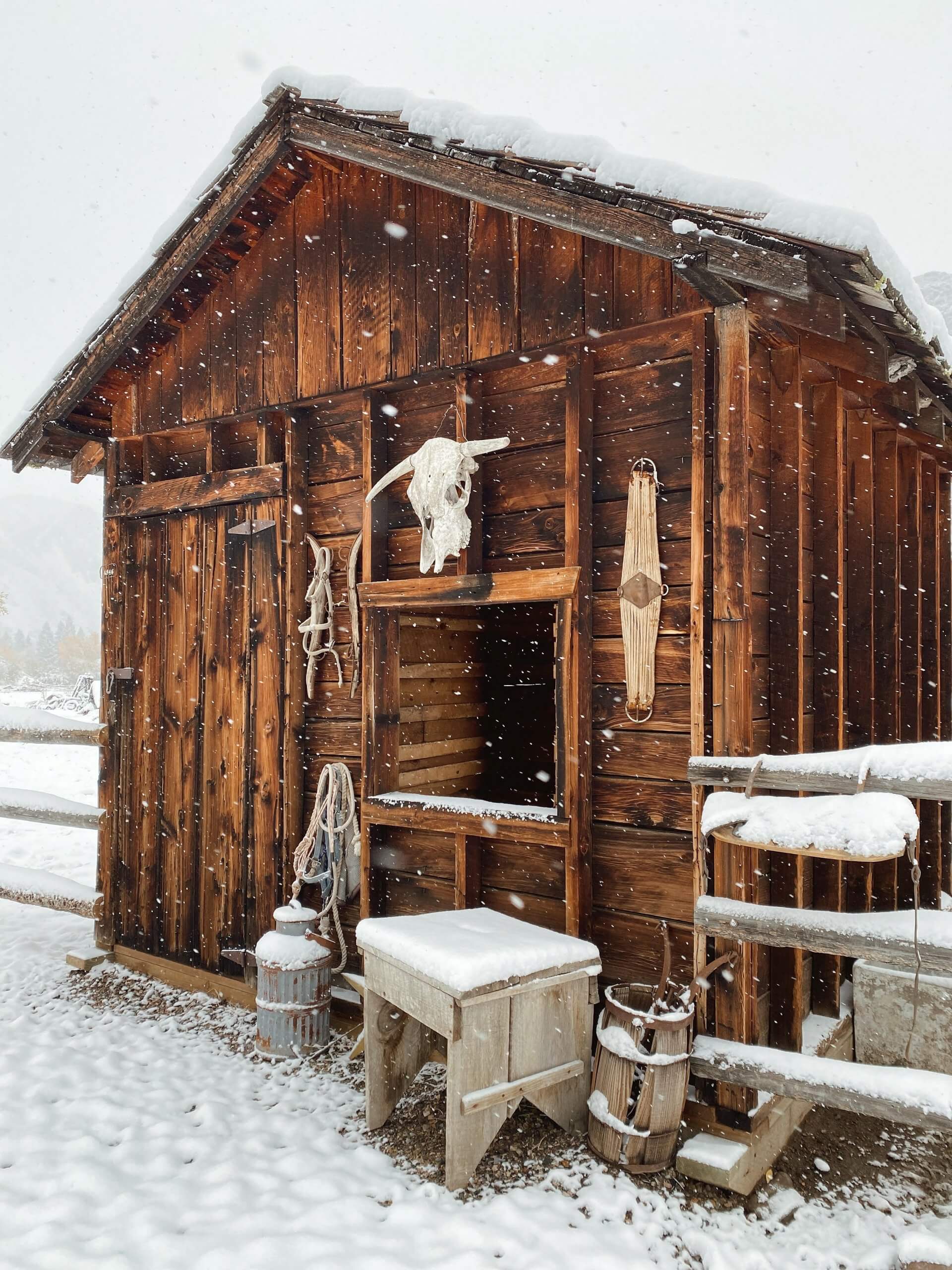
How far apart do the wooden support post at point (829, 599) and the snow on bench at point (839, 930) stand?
1328 mm

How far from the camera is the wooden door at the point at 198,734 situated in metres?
5.15

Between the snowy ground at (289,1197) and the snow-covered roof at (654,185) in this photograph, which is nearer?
the snowy ground at (289,1197)

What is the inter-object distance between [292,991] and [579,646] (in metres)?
2.43

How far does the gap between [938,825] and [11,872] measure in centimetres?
684

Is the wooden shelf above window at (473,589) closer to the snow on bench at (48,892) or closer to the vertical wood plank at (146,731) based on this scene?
the vertical wood plank at (146,731)

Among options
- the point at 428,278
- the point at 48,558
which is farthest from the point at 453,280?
the point at 48,558

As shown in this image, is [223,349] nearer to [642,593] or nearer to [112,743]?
[112,743]

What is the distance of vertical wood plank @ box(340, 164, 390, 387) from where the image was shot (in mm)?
4594

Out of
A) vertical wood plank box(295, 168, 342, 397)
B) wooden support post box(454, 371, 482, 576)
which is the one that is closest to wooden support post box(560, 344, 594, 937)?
wooden support post box(454, 371, 482, 576)

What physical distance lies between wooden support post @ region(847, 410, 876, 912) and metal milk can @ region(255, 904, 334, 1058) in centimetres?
308

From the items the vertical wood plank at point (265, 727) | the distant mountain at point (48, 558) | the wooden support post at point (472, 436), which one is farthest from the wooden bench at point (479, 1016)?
the distant mountain at point (48, 558)

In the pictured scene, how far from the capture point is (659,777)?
362cm

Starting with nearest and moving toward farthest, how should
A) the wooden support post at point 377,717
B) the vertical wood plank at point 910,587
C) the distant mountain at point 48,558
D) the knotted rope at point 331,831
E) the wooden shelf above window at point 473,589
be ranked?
the wooden shelf above window at point 473,589
the wooden support post at point 377,717
the knotted rope at point 331,831
the vertical wood plank at point 910,587
the distant mountain at point 48,558

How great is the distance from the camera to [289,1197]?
3078mm
